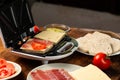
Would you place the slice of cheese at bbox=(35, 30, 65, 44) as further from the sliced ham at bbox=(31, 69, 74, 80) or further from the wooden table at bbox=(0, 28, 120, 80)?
the sliced ham at bbox=(31, 69, 74, 80)

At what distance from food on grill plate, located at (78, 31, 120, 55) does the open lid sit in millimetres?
333

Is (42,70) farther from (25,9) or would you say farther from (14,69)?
(25,9)

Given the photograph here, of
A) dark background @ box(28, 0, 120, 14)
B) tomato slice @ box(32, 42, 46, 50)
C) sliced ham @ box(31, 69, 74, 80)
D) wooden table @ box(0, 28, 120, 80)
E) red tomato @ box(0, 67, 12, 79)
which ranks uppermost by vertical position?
tomato slice @ box(32, 42, 46, 50)

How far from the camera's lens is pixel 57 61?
163cm

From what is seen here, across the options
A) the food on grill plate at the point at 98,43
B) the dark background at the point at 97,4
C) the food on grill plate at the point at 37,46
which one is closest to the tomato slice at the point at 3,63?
the food on grill plate at the point at 37,46

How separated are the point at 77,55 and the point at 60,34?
6.3 inches

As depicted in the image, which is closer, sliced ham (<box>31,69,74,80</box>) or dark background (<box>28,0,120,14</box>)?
sliced ham (<box>31,69,74,80</box>)

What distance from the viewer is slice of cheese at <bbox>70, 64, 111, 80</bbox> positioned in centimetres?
136

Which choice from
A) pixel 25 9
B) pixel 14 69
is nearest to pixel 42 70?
pixel 14 69

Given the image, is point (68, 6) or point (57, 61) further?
point (68, 6)

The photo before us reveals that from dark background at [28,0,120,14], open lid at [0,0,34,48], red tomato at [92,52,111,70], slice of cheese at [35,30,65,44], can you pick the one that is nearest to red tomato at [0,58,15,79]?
open lid at [0,0,34,48]

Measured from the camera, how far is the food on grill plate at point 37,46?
60.9 inches

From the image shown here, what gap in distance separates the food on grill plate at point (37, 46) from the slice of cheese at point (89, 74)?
24 cm

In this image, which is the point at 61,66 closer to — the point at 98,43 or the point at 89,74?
the point at 89,74
